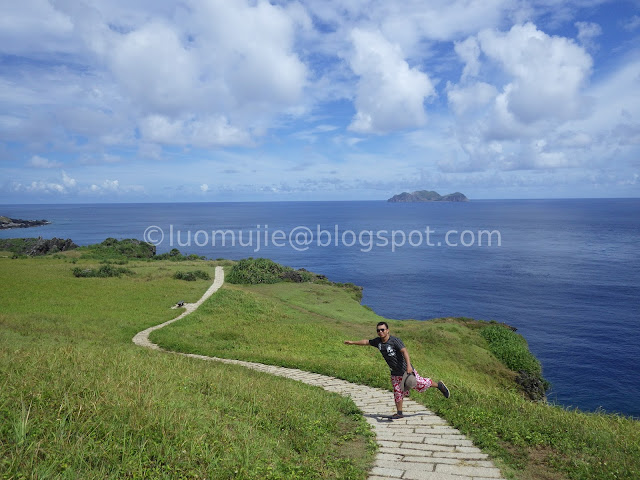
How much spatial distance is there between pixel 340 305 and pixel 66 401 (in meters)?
41.9

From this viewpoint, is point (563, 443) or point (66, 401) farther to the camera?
point (563, 443)

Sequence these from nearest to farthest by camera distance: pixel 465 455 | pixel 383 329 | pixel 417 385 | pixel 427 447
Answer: pixel 465 455, pixel 427 447, pixel 383 329, pixel 417 385

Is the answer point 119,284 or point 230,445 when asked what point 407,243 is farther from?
point 230,445

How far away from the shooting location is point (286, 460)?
7.97m

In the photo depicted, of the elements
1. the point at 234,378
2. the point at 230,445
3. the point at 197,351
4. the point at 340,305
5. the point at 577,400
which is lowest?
the point at 577,400

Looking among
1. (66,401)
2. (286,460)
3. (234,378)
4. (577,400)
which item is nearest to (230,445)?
(286,460)

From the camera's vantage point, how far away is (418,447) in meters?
9.19

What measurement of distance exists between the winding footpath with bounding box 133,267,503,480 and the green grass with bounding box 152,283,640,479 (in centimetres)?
36

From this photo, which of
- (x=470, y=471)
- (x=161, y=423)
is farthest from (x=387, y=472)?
(x=161, y=423)

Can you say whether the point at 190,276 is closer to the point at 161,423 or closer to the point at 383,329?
the point at 383,329

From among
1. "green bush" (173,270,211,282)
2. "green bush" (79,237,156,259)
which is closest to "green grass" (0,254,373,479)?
"green bush" (173,270,211,282)

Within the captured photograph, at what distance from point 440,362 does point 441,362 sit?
0.11 m

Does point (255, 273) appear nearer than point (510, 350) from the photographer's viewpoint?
No

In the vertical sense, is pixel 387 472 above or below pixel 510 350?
above
